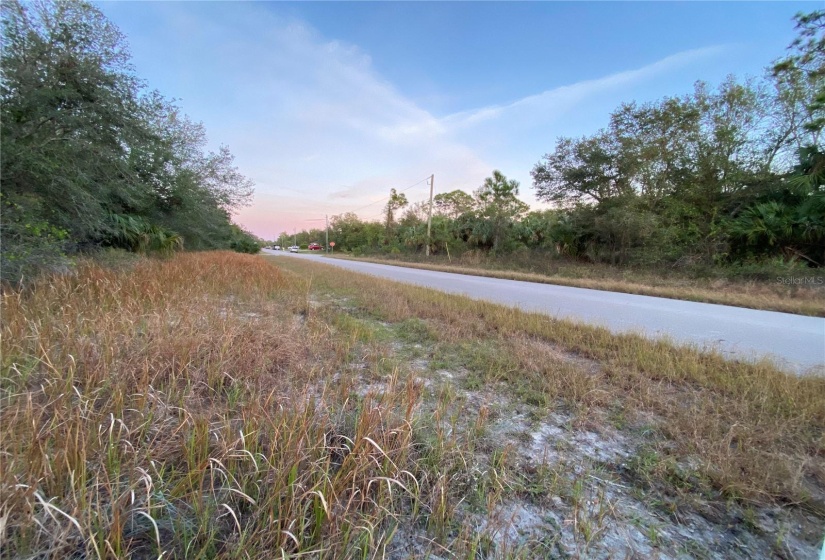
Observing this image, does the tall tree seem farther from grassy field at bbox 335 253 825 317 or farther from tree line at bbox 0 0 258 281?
tree line at bbox 0 0 258 281

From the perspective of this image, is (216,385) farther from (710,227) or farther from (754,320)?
(710,227)

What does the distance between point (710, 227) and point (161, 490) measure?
58.9ft

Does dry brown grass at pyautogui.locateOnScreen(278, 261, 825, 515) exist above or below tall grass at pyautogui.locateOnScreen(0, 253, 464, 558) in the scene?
below

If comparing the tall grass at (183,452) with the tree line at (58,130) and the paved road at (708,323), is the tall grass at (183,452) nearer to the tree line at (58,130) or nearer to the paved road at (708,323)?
the tree line at (58,130)

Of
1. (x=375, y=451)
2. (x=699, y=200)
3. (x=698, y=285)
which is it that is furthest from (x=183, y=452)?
(x=699, y=200)

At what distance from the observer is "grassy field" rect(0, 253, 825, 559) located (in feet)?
3.64

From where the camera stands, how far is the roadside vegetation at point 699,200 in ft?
33.7

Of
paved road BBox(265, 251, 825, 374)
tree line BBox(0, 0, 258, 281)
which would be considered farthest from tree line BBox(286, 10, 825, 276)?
tree line BBox(0, 0, 258, 281)

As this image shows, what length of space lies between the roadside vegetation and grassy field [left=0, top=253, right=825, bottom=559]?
7.36m

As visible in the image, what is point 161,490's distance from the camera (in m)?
1.22

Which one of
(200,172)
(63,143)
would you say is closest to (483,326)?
(63,143)

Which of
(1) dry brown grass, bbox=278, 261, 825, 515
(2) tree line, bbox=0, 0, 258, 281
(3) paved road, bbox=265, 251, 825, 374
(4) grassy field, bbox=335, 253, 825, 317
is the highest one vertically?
(2) tree line, bbox=0, 0, 258, 281

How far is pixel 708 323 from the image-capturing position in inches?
199

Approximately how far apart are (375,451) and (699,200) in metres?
19.3
